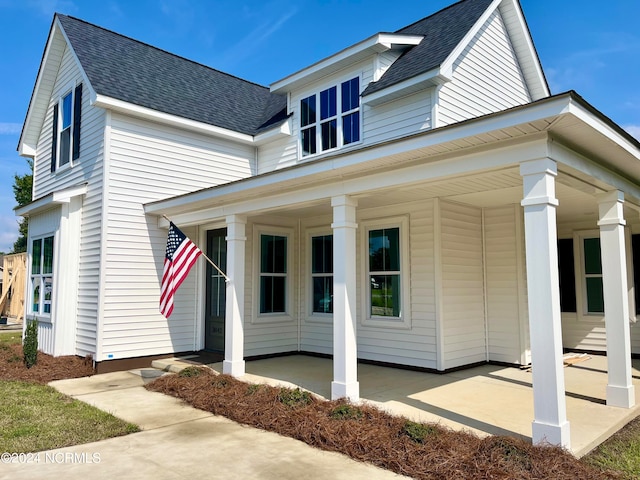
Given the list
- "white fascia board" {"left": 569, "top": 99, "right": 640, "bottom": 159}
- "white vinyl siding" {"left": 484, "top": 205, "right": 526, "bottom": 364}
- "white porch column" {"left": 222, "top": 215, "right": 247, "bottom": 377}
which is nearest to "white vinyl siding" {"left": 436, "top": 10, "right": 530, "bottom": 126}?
"white vinyl siding" {"left": 484, "top": 205, "right": 526, "bottom": 364}

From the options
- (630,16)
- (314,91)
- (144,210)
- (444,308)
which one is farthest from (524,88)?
(144,210)

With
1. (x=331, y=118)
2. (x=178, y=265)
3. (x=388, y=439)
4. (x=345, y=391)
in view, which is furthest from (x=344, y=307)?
(x=331, y=118)

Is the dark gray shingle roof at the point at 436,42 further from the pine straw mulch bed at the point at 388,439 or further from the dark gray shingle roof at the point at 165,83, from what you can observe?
the pine straw mulch bed at the point at 388,439

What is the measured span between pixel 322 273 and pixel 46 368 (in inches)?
209

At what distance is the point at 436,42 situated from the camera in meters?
9.02

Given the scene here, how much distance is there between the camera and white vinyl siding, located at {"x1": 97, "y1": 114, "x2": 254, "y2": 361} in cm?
865

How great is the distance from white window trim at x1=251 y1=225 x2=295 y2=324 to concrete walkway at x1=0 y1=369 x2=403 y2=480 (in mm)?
3624

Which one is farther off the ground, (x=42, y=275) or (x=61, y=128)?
(x=61, y=128)

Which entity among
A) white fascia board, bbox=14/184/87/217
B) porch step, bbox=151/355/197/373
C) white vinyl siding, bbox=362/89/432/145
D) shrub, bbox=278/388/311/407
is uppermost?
white vinyl siding, bbox=362/89/432/145

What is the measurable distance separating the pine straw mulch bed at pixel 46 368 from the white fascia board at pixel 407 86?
7.05 metres

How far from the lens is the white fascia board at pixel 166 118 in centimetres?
865

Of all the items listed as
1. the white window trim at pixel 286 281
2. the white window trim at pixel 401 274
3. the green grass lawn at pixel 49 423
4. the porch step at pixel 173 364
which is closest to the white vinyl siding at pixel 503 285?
the white window trim at pixel 401 274

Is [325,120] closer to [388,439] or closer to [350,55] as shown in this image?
[350,55]

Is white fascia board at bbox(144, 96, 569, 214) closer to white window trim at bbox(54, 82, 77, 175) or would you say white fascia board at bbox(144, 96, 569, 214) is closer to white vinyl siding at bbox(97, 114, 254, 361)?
white vinyl siding at bbox(97, 114, 254, 361)
